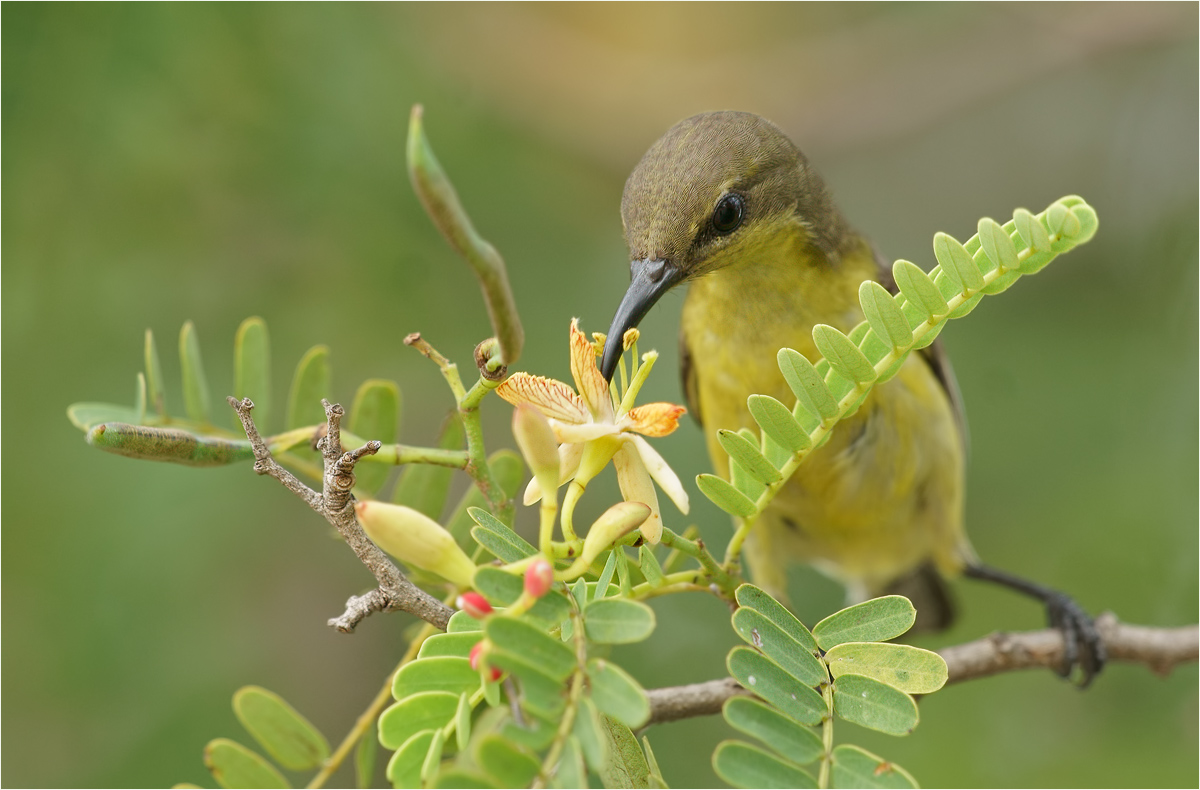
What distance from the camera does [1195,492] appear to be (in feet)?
14.6

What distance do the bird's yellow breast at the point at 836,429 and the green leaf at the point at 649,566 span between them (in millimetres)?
1398

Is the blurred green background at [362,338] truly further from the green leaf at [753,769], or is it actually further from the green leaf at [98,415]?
the green leaf at [753,769]

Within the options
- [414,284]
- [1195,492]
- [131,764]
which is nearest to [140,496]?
[131,764]

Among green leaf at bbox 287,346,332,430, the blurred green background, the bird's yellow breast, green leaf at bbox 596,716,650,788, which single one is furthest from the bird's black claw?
green leaf at bbox 287,346,332,430

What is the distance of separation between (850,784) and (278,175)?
149 inches

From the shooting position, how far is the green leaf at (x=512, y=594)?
4.19ft

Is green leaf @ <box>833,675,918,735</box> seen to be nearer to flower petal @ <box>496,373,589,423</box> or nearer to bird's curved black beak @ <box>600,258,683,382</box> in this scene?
flower petal @ <box>496,373,589,423</box>

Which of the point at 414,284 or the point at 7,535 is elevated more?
the point at 414,284

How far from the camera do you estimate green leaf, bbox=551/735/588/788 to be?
3.78 feet

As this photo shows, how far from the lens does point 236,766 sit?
194cm

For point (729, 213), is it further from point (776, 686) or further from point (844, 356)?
point (776, 686)

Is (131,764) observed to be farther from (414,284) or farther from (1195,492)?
(1195,492)

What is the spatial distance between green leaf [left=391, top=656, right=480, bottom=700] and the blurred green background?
9.02 feet

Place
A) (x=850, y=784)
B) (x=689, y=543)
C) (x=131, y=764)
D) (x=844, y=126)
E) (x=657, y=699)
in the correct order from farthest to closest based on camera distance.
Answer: (x=844, y=126), (x=131, y=764), (x=657, y=699), (x=689, y=543), (x=850, y=784)
